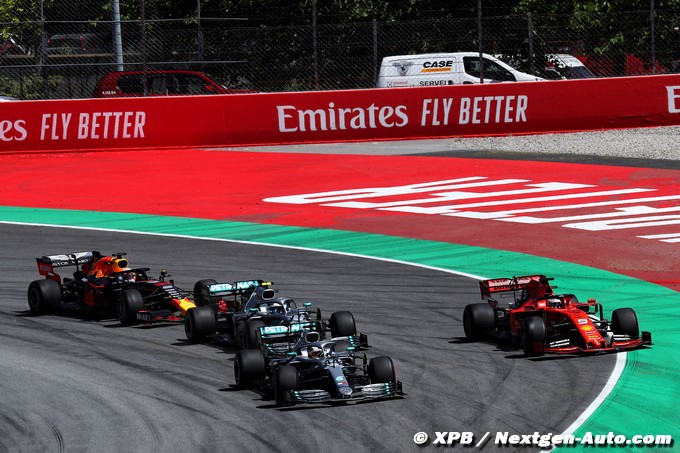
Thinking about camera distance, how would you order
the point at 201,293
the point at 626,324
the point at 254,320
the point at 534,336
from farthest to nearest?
the point at 201,293
the point at 626,324
the point at 254,320
the point at 534,336

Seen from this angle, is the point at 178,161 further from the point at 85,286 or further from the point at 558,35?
the point at 85,286

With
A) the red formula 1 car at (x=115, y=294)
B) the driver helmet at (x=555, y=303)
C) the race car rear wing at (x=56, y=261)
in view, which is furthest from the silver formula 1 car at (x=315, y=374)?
the race car rear wing at (x=56, y=261)

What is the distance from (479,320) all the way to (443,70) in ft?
72.1

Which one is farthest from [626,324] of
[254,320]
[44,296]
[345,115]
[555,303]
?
[345,115]

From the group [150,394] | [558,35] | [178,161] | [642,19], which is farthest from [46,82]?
[150,394]

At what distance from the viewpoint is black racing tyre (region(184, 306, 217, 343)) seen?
13.9 metres

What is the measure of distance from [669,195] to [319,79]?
1127 centimetres

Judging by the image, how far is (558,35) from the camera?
A: 3319 cm

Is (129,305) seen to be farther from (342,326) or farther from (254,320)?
(342,326)

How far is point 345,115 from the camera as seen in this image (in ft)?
106

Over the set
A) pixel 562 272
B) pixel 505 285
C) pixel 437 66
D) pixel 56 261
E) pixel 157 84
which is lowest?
pixel 562 272

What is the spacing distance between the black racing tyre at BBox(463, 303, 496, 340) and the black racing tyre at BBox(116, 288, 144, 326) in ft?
13.4

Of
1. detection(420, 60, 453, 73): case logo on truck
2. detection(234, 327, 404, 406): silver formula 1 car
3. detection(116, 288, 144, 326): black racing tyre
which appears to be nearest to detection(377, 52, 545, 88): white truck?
detection(420, 60, 453, 73): case logo on truck

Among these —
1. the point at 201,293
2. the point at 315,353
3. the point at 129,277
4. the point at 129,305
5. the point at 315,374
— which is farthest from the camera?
the point at 129,277
